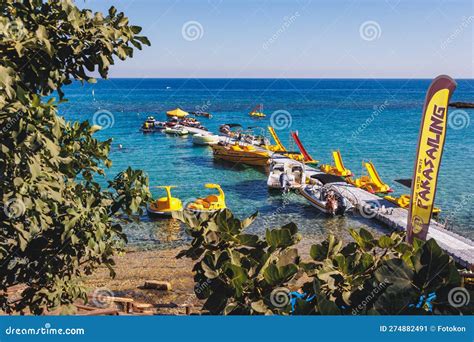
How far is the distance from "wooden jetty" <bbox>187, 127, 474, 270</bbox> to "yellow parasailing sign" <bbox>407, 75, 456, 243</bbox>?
4549 mm

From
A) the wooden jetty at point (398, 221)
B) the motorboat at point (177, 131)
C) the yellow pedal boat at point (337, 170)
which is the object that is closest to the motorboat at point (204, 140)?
the motorboat at point (177, 131)

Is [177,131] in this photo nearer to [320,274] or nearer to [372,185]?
[372,185]

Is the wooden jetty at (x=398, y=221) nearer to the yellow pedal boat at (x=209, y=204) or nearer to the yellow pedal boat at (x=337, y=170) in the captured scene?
the yellow pedal boat at (x=337, y=170)

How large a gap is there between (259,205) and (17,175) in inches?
987

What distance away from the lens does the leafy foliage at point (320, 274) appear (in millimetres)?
3533

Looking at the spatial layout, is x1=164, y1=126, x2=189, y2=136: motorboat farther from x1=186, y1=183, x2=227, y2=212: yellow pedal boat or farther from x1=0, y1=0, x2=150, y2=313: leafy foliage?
x1=0, y1=0, x2=150, y2=313: leafy foliage

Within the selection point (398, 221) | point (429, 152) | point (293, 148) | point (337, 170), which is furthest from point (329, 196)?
point (293, 148)

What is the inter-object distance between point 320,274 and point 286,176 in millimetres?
28050

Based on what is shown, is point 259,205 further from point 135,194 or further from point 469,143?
point 469,143

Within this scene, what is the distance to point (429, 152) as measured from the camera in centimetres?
1240

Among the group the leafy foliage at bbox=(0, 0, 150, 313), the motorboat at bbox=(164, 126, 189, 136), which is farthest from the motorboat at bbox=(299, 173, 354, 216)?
Result: the motorboat at bbox=(164, 126, 189, 136)

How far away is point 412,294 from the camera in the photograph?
3496 mm

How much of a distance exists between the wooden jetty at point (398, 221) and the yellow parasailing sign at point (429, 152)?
4549 millimetres
